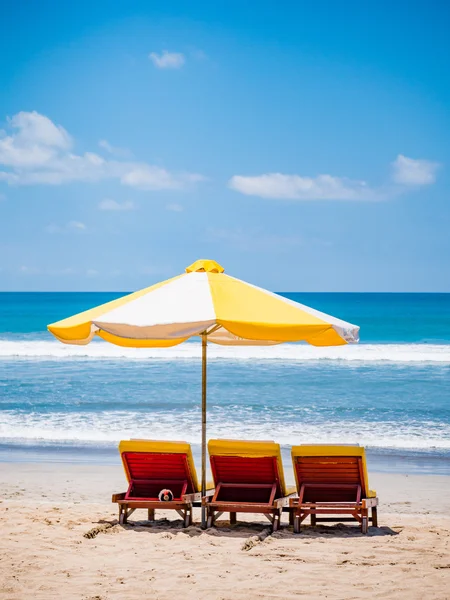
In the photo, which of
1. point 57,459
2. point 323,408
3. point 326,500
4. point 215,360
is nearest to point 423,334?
point 215,360

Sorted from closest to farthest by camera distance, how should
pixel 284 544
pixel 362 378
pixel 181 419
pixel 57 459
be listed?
pixel 284 544, pixel 57 459, pixel 181 419, pixel 362 378

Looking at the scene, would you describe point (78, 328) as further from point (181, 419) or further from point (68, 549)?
point (181, 419)

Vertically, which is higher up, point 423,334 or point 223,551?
point 423,334

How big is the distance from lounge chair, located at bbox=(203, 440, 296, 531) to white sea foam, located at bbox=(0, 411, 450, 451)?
5.61 metres

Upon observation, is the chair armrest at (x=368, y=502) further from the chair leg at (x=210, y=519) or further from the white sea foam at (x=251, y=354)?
the white sea foam at (x=251, y=354)

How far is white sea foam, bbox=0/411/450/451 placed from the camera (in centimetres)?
1336

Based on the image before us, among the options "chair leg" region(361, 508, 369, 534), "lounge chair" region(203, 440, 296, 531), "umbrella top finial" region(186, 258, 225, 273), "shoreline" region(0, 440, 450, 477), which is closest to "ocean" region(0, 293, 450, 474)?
"shoreline" region(0, 440, 450, 477)

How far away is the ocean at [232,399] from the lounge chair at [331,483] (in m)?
4.01

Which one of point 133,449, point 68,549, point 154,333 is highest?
point 154,333

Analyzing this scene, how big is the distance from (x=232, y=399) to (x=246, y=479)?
11.8m

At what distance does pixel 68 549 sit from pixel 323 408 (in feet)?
37.1

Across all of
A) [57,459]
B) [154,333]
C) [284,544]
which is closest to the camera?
[154,333]

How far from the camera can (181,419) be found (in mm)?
15742

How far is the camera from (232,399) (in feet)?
62.2
